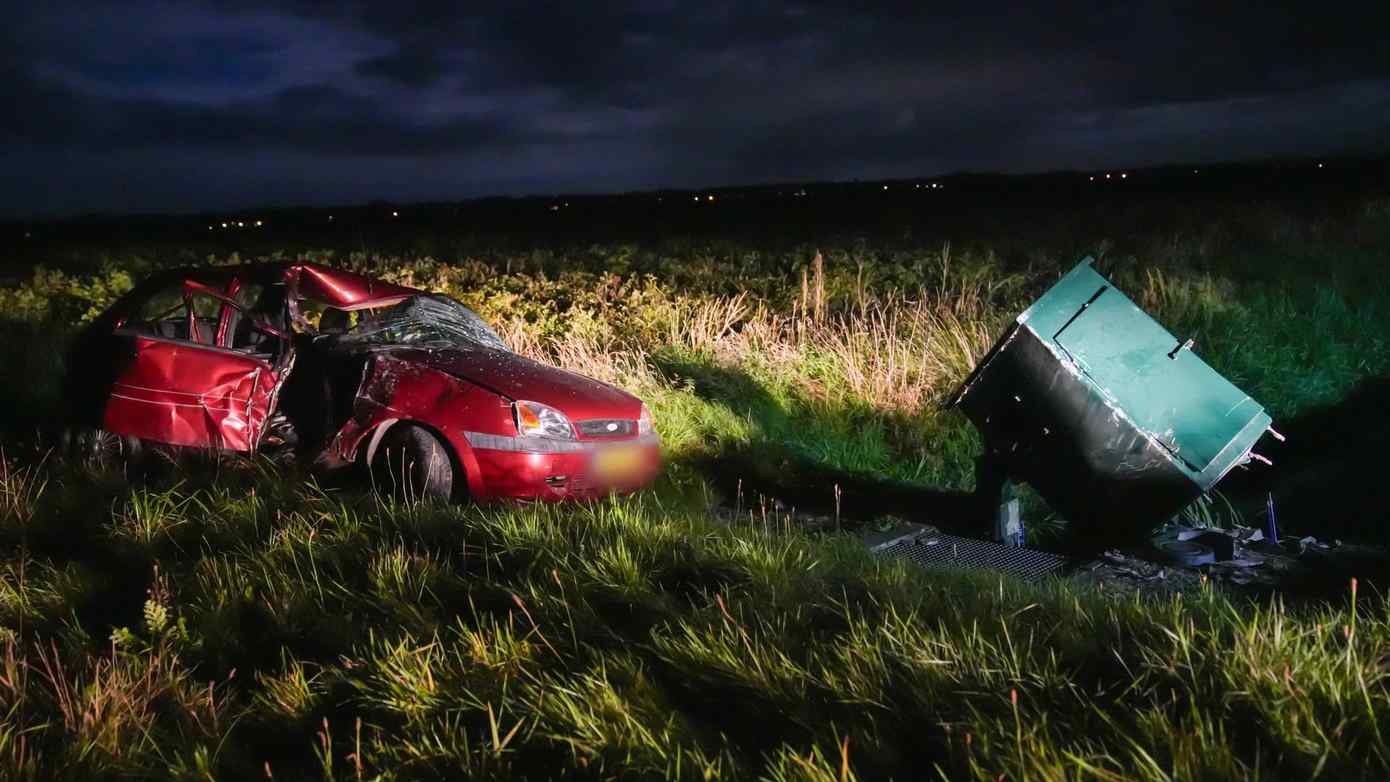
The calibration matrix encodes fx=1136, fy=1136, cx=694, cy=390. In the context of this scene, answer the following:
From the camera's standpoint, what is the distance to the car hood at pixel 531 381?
6.19 meters

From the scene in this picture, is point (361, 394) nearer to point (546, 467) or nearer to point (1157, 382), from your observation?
point (546, 467)

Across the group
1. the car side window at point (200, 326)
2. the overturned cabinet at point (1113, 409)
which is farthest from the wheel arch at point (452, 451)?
the overturned cabinet at point (1113, 409)

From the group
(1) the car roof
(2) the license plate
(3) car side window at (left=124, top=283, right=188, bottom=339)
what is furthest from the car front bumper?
(3) car side window at (left=124, top=283, right=188, bottom=339)

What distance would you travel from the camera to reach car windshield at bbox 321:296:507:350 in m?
6.82

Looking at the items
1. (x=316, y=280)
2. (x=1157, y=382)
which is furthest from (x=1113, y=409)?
(x=316, y=280)

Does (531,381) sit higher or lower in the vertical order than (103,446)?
higher

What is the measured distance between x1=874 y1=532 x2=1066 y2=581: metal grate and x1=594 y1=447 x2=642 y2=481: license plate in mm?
1484

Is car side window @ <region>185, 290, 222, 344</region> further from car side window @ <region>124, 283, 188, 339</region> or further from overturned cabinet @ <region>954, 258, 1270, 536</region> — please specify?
overturned cabinet @ <region>954, 258, 1270, 536</region>

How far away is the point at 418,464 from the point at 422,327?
1194mm

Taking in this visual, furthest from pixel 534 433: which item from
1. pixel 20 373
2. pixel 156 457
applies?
pixel 20 373

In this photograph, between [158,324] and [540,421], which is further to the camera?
[158,324]

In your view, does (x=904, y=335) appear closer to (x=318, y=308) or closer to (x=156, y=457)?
(x=318, y=308)

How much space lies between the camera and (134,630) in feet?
14.0

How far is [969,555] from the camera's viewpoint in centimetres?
595
